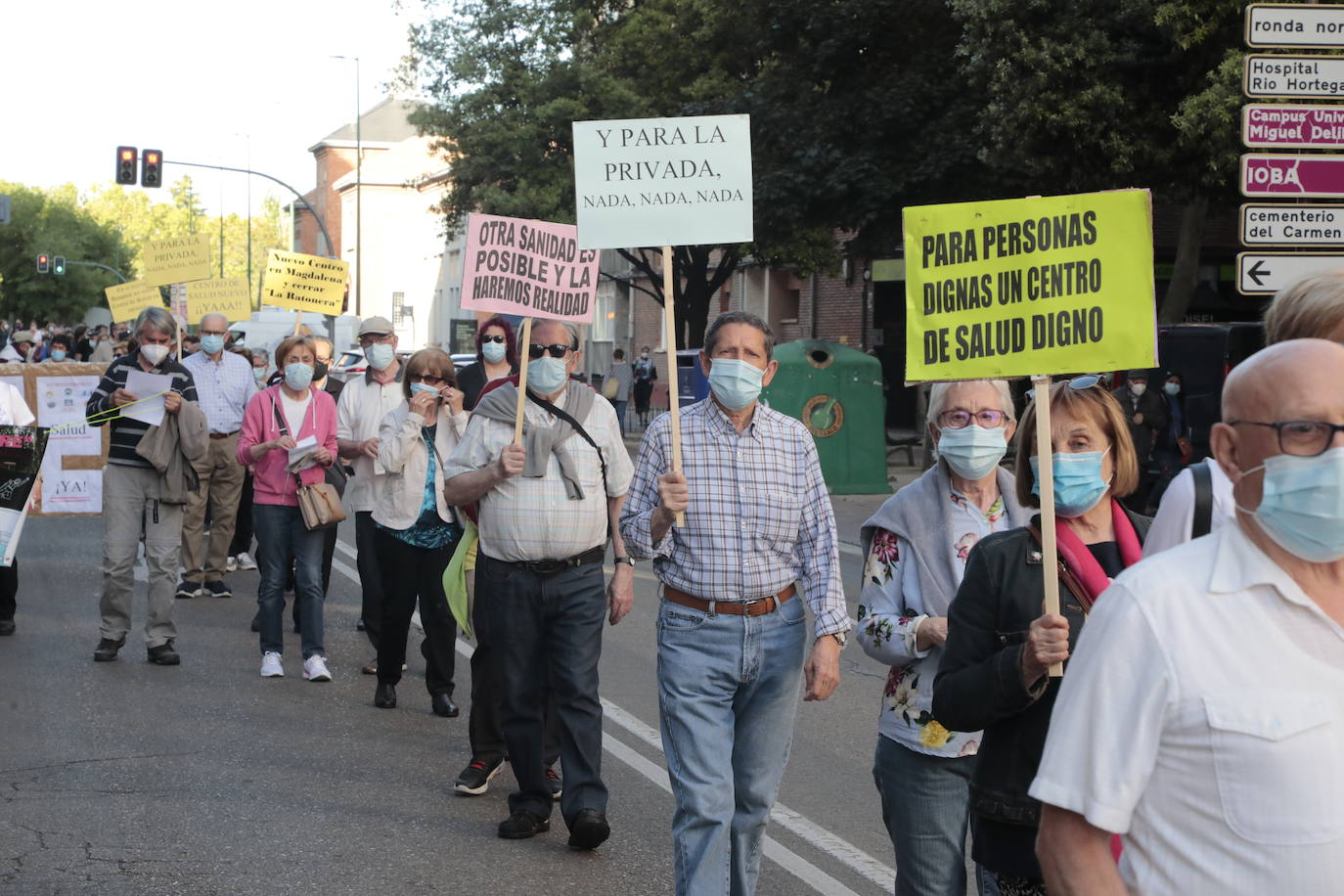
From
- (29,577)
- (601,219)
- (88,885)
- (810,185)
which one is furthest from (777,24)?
(88,885)

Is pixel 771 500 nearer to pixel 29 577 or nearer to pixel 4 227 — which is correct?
pixel 29 577

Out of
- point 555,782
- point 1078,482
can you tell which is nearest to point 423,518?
point 555,782

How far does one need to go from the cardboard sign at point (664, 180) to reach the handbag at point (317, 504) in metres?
3.90

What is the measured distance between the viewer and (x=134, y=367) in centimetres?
1000

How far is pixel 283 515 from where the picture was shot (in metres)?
9.73

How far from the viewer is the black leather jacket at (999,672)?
3.20 metres

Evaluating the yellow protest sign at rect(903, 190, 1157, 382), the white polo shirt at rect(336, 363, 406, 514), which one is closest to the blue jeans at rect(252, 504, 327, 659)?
the white polo shirt at rect(336, 363, 406, 514)

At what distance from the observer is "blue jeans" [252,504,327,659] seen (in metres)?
9.57

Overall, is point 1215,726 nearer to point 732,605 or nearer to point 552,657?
point 732,605

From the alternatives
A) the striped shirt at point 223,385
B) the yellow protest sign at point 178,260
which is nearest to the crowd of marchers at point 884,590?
the striped shirt at point 223,385

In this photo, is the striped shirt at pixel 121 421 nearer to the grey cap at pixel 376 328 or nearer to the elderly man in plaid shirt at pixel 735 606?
the grey cap at pixel 376 328

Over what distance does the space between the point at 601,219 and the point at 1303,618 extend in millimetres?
4369

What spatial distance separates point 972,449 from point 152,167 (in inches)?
1456

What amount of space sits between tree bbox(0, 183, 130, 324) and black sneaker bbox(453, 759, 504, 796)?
346ft
